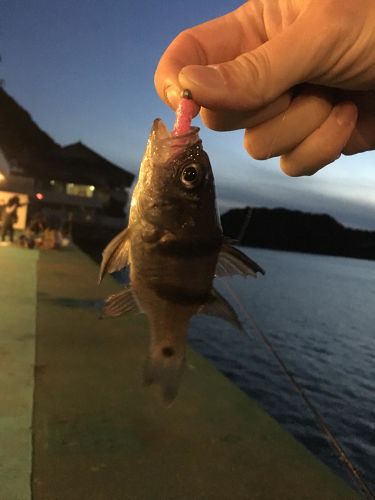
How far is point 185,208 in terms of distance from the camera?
1.75 m

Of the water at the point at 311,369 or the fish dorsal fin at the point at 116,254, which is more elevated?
the fish dorsal fin at the point at 116,254

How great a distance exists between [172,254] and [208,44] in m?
1.08

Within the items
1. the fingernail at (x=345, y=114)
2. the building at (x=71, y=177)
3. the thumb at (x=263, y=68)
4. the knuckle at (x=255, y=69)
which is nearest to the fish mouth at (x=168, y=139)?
the thumb at (x=263, y=68)

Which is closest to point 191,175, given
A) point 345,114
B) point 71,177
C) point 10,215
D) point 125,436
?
point 345,114

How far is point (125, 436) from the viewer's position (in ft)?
13.6

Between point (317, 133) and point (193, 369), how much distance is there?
4587 millimetres

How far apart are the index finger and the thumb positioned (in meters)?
0.21

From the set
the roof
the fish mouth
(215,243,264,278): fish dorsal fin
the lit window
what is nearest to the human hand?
the fish mouth

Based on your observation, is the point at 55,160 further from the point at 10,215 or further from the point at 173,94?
the point at 173,94

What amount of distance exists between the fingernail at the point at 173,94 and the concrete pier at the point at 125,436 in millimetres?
2793

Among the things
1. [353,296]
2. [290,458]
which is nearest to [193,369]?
[290,458]

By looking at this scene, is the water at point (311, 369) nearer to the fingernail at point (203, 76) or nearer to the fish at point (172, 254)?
the fish at point (172, 254)

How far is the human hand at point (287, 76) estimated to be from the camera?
5.82ft

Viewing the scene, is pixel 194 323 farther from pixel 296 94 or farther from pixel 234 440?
pixel 296 94
